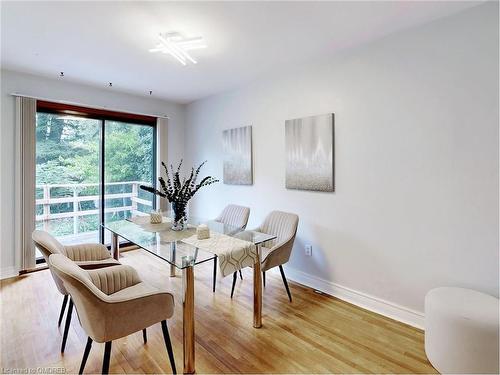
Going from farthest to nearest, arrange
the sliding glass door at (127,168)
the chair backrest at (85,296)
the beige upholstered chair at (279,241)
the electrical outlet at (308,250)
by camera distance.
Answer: the sliding glass door at (127,168)
the electrical outlet at (308,250)
the beige upholstered chair at (279,241)
the chair backrest at (85,296)

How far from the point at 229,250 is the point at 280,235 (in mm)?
944

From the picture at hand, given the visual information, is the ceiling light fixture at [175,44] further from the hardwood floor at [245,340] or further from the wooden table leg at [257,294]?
the hardwood floor at [245,340]

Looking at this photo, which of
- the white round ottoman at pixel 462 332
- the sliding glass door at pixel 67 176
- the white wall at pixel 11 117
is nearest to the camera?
the white round ottoman at pixel 462 332

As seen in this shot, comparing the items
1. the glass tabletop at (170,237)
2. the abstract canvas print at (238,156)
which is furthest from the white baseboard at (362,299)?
the abstract canvas print at (238,156)

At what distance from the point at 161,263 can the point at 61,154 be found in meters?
2.05

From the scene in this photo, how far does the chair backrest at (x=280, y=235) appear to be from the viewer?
2.48 m

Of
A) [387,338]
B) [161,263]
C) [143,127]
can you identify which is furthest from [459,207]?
[143,127]

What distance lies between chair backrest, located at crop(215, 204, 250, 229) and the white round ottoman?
6.36ft

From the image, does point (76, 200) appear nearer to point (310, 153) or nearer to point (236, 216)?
point (236, 216)

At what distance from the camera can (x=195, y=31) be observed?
2295 millimetres

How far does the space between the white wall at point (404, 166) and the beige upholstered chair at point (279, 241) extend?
0.34m

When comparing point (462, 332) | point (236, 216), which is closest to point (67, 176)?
point (236, 216)

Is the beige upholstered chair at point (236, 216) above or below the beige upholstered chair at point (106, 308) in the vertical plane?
above

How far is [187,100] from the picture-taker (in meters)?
4.64
